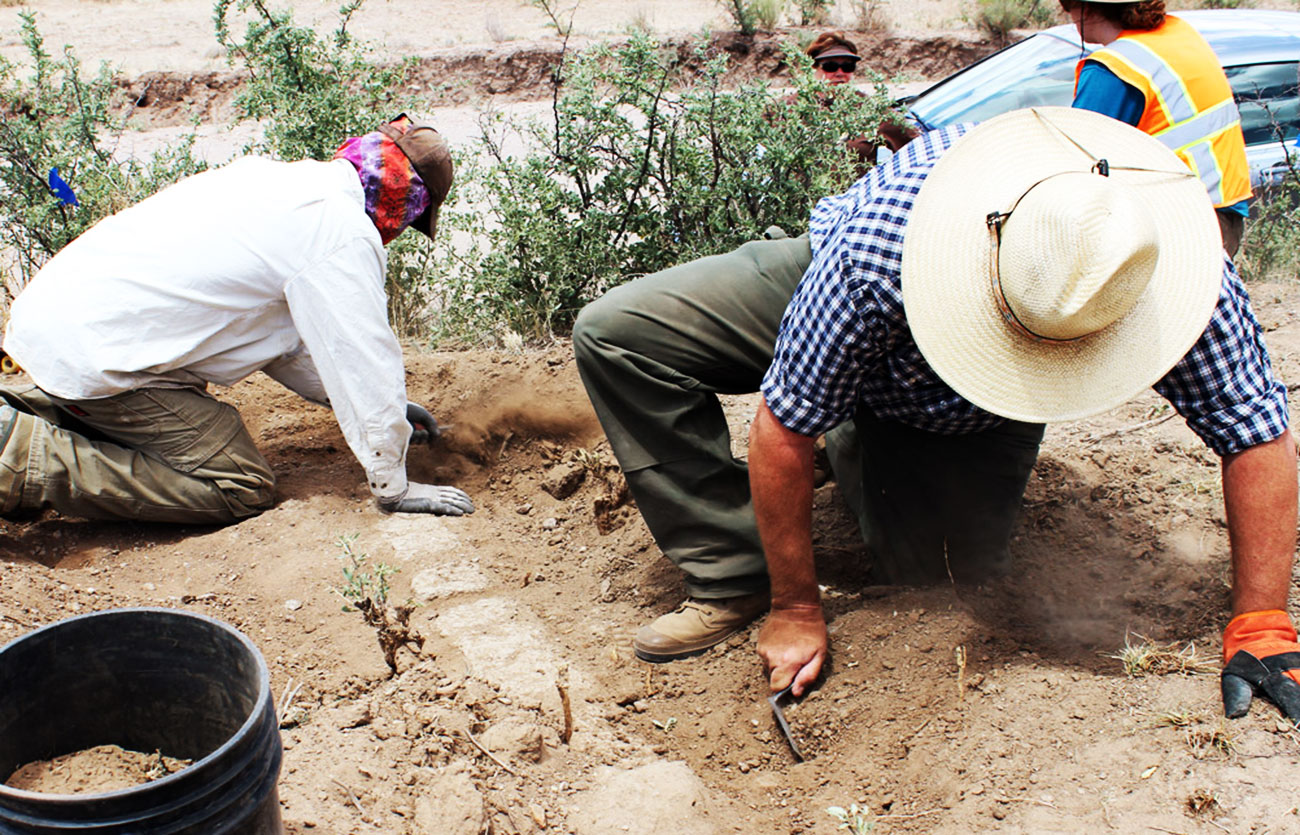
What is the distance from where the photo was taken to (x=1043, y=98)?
18.1 feet

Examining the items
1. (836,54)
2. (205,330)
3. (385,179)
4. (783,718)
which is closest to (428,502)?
(205,330)

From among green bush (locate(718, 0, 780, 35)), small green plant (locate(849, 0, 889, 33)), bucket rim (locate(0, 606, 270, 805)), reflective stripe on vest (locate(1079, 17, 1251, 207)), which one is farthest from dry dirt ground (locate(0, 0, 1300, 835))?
small green plant (locate(849, 0, 889, 33))

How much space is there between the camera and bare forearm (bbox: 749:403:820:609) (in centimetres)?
231

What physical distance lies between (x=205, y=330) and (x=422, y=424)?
39.2 inches

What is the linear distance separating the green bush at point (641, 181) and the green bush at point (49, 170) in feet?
5.53

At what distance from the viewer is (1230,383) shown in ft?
6.93

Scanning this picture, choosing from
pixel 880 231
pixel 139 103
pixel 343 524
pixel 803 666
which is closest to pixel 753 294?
pixel 880 231

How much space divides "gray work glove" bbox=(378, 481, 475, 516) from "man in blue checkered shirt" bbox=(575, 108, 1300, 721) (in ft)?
3.67

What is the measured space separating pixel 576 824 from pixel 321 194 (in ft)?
6.77

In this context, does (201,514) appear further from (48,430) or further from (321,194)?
(321,194)

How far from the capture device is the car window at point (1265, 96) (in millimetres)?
5312

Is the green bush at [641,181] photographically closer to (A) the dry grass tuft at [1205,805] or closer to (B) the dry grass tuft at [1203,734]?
(B) the dry grass tuft at [1203,734]

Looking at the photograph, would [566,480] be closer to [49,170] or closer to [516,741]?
[516,741]

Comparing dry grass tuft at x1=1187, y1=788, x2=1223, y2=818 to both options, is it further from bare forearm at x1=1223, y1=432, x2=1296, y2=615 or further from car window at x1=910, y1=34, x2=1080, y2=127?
car window at x1=910, y1=34, x2=1080, y2=127
